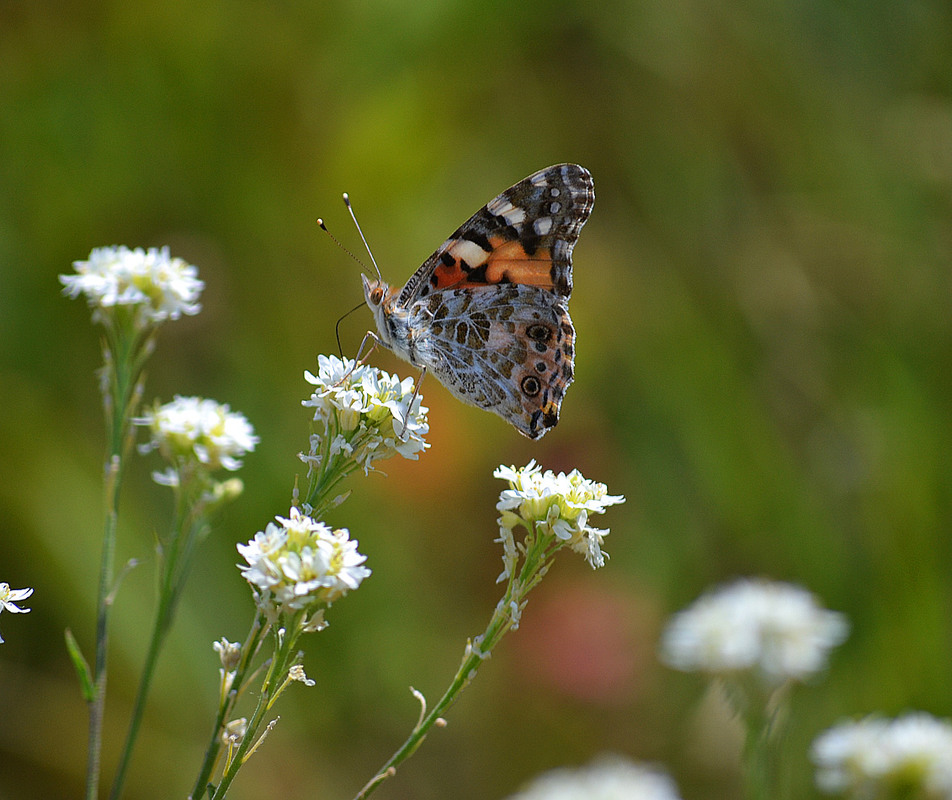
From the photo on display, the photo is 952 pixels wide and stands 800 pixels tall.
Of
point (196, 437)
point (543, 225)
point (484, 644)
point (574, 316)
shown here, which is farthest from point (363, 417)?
point (574, 316)

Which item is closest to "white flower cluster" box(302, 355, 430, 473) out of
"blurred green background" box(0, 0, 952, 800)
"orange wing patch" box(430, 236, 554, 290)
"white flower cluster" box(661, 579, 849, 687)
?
"orange wing patch" box(430, 236, 554, 290)

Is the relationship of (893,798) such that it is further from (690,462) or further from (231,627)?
(231,627)

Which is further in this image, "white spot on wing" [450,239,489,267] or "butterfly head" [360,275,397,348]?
"white spot on wing" [450,239,489,267]

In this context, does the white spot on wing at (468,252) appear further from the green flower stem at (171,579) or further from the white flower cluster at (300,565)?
the white flower cluster at (300,565)

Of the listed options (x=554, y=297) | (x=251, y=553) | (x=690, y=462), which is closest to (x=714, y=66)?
(x=690, y=462)

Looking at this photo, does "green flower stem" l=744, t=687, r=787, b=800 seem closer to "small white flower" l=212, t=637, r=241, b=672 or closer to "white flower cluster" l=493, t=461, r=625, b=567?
"white flower cluster" l=493, t=461, r=625, b=567
